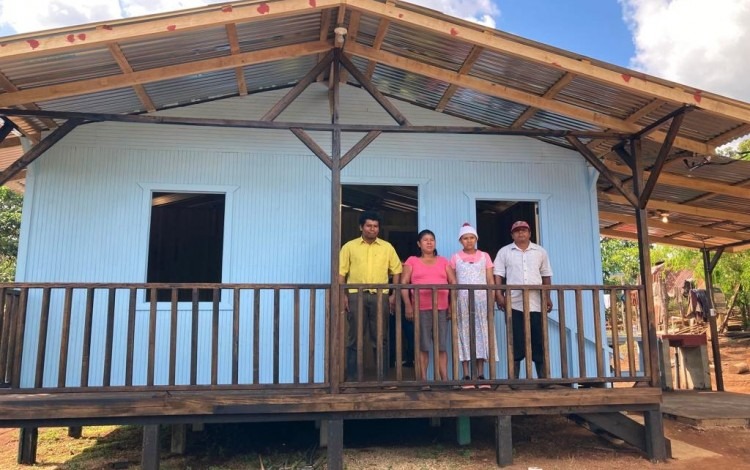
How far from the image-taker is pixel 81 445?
5.71 metres

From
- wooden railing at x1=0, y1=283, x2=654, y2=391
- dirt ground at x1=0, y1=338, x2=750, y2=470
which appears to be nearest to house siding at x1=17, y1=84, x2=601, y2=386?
wooden railing at x1=0, y1=283, x2=654, y2=391

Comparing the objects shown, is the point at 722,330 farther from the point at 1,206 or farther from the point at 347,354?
the point at 1,206

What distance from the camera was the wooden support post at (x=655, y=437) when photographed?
4582 millimetres

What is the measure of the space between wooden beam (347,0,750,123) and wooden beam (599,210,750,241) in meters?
4.44

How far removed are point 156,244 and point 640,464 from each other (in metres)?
6.43

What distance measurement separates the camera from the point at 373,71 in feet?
18.4

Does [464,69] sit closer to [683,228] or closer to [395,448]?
[395,448]

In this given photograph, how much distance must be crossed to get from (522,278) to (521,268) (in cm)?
9

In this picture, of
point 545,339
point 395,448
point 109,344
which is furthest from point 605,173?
point 109,344

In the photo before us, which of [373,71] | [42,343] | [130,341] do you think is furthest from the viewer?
[373,71]

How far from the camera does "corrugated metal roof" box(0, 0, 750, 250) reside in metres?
4.05

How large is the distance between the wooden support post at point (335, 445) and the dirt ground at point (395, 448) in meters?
0.21

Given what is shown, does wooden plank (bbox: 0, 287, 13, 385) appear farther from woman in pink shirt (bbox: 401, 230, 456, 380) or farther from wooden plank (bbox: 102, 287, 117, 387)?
woman in pink shirt (bbox: 401, 230, 456, 380)

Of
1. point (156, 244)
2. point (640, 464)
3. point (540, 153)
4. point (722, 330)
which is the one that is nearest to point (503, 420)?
point (640, 464)
